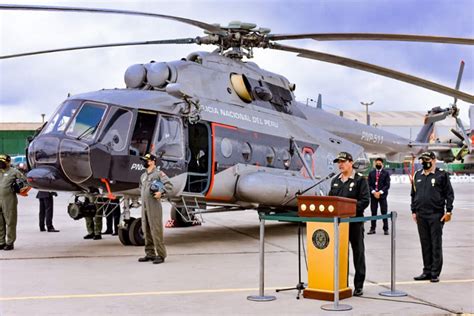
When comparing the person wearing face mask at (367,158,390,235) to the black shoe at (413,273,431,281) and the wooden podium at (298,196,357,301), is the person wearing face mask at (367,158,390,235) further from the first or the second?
the wooden podium at (298,196,357,301)

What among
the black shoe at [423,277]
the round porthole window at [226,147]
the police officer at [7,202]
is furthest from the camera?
the round porthole window at [226,147]

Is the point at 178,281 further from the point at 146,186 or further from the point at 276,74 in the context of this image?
the point at 276,74

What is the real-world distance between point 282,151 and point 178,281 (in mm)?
6324

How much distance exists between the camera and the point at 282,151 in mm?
13211

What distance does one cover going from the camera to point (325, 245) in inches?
252

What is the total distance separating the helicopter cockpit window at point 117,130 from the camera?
388 inches

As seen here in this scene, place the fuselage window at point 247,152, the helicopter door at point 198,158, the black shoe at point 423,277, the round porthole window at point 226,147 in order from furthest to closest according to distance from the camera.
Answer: the fuselage window at point 247,152, the round porthole window at point 226,147, the helicopter door at point 198,158, the black shoe at point 423,277

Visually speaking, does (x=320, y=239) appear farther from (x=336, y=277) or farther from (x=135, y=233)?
(x=135, y=233)

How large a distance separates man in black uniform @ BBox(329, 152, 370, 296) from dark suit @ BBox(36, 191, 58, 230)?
27.7ft

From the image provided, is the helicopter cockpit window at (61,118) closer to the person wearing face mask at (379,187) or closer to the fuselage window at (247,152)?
the fuselage window at (247,152)

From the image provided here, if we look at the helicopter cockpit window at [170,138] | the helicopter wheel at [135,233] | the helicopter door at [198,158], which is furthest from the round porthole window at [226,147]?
the helicopter wheel at [135,233]

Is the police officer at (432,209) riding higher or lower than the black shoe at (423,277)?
higher

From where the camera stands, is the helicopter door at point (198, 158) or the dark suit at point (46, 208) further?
the dark suit at point (46, 208)

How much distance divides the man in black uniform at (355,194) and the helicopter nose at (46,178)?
471 cm
